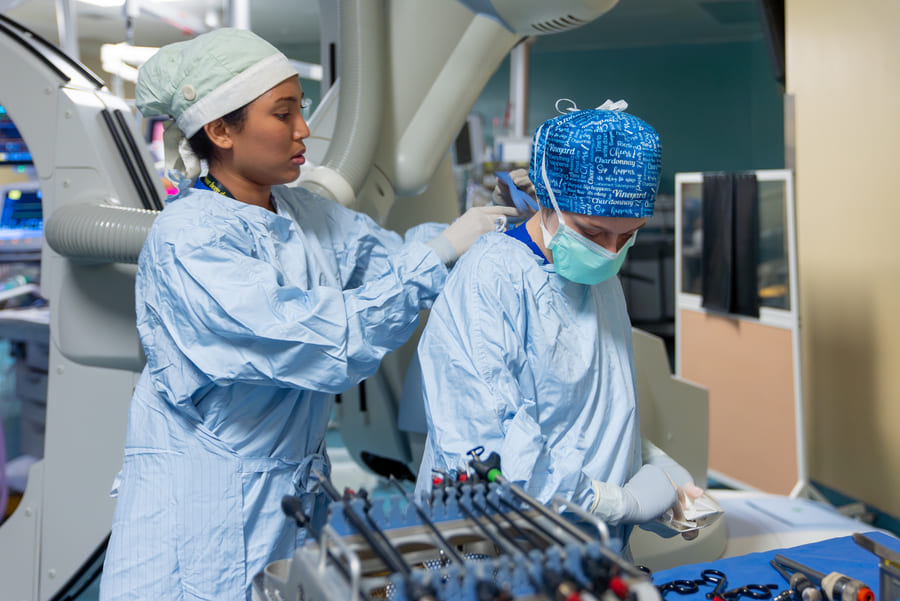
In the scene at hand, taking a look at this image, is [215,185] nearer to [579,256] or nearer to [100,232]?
[100,232]

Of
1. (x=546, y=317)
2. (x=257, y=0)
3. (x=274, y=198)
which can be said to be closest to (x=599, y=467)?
(x=546, y=317)

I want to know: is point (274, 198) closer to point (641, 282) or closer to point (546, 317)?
point (546, 317)

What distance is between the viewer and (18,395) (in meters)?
3.03

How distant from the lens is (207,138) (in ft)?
5.16

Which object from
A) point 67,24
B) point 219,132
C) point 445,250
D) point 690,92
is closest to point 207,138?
point 219,132

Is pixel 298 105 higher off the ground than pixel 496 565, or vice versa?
pixel 298 105

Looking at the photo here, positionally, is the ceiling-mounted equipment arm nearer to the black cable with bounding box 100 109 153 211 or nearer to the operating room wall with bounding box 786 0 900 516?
the black cable with bounding box 100 109 153 211

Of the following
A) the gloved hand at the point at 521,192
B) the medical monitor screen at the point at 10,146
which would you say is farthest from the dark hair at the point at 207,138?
the medical monitor screen at the point at 10,146

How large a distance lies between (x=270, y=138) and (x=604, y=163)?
26.3 inches

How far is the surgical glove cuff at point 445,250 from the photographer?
5.31ft

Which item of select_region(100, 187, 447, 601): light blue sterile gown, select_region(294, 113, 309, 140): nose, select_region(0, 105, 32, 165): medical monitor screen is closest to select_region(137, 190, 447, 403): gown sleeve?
select_region(100, 187, 447, 601): light blue sterile gown

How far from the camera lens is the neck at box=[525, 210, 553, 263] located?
4.72 ft

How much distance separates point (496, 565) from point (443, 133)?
1.69 m

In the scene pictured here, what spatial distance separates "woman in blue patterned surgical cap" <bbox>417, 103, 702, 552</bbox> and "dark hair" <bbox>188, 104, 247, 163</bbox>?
1.74 feet
